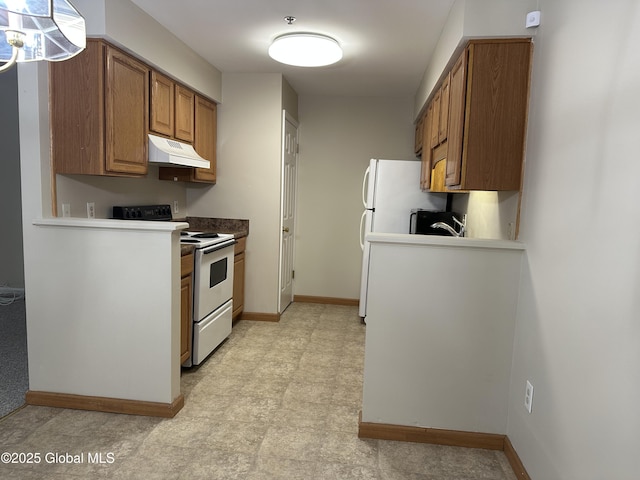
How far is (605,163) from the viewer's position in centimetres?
143

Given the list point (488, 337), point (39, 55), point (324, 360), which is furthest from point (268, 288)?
point (39, 55)

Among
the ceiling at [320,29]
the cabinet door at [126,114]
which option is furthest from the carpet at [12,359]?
the ceiling at [320,29]

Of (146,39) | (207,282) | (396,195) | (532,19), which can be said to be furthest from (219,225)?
(532,19)

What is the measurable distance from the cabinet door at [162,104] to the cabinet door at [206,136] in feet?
1.44

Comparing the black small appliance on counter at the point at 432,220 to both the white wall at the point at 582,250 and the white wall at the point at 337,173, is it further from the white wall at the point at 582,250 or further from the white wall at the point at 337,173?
the white wall at the point at 582,250

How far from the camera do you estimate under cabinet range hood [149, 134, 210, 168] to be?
301 cm

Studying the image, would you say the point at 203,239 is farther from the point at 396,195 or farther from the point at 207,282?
the point at 396,195

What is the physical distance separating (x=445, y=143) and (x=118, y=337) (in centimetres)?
235

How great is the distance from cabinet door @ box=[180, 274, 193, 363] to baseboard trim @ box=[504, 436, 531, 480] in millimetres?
2049

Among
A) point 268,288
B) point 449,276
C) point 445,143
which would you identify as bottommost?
point 268,288

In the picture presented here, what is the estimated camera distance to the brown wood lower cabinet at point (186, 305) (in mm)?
2896

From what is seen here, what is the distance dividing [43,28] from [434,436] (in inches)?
Answer: 97.0

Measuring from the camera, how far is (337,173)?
502 cm

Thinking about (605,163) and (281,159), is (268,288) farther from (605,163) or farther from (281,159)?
(605,163)
